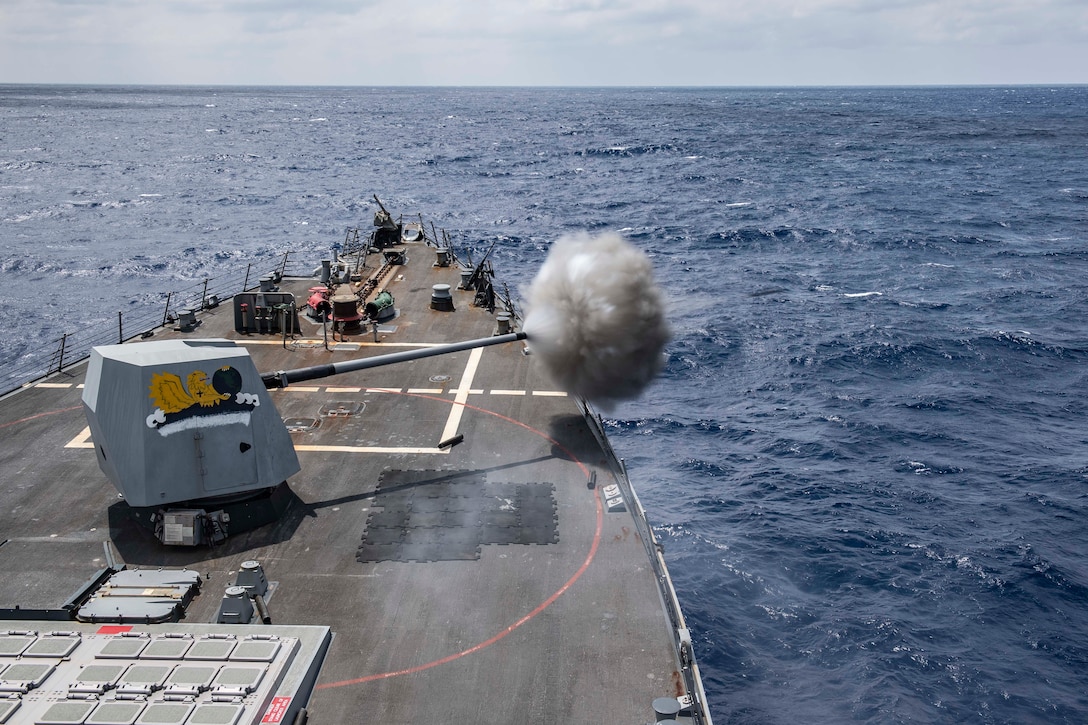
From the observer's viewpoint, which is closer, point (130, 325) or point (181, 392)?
point (181, 392)

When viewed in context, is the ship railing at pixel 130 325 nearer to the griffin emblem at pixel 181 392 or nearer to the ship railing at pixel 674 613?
the griffin emblem at pixel 181 392

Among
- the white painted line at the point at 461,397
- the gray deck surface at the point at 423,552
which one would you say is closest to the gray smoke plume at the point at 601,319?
the gray deck surface at the point at 423,552

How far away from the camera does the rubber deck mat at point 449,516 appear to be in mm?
16344

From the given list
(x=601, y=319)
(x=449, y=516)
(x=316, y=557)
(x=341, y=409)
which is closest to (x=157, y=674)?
(x=316, y=557)

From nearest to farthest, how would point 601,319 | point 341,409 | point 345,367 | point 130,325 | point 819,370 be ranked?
point 345,367 < point 601,319 < point 341,409 < point 819,370 < point 130,325

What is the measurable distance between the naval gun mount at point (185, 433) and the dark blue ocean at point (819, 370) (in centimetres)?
1103

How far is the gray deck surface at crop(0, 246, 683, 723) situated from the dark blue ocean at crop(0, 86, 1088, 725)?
19.1ft

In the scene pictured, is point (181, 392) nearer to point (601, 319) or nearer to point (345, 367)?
point (345, 367)

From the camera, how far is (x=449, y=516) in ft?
57.4

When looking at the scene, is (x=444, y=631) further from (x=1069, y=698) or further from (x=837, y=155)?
(x=837, y=155)

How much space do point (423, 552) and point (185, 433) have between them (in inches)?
188

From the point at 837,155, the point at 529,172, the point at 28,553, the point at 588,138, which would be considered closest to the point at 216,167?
the point at 529,172

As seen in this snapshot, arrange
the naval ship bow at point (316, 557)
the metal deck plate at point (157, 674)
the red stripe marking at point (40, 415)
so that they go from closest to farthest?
the metal deck plate at point (157, 674), the naval ship bow at point (316, 557), the red stripe marking at point (40, 415)

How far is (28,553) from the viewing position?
15.9 metres
